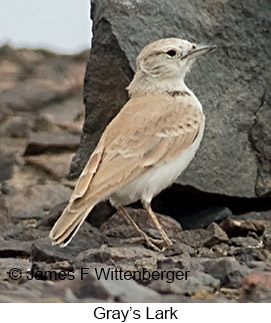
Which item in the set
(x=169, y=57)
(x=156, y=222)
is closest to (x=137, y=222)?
(x=156, y=222)

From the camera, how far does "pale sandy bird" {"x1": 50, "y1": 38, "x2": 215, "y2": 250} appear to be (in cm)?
1005

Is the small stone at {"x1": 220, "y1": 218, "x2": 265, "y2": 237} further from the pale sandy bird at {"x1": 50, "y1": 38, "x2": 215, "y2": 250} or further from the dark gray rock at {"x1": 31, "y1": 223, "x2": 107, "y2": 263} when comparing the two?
the dark gray rock at {"x1": 31, "y1": 223, "x2": 107, "y2": 263}

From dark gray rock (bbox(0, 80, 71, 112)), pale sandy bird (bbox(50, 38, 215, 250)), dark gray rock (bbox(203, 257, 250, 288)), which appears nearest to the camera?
dark gray rock (bbox(203, 257, 250, 288))

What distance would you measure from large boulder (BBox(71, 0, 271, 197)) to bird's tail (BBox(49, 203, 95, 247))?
1.41 m

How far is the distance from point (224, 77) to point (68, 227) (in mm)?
1962

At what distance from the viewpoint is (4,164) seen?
1372 cm

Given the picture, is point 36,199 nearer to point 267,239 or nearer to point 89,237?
point 89,237

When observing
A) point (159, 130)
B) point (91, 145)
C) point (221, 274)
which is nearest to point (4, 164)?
point (91, 145)

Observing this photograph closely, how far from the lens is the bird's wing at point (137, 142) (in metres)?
10.1

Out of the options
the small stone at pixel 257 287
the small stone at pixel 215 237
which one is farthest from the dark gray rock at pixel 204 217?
the small stone at pixel 257 287

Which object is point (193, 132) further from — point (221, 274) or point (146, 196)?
point (221, 274)

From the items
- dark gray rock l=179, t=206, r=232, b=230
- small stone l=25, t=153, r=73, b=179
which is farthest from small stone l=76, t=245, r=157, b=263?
small stone l=25, t=153, r=73, b=179

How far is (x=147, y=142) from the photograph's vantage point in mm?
10320

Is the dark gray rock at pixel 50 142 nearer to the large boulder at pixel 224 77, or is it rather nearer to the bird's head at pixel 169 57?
the large boulder at pixel 224 77
